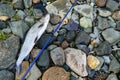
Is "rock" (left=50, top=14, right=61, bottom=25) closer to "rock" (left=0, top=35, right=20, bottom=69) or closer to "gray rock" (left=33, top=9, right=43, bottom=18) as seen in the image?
"gray rock" (left=33, top=9, right=43, bottom=18)

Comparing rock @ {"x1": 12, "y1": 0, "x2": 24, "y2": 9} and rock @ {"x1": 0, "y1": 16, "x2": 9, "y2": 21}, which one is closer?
rock @ {"x1": 0, "y1": 16, "x2": 9, "y2": 21}

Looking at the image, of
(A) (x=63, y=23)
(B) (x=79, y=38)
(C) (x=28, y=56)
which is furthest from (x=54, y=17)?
(C) (x=28, y=56)

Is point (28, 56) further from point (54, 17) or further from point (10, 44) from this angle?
point (54, 17)

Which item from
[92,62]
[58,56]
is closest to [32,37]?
[58,56]

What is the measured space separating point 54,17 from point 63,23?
0.16 metres

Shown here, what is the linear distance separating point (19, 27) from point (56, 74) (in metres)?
0.85

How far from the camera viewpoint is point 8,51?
373cm

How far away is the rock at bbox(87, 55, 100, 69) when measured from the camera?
383 cm

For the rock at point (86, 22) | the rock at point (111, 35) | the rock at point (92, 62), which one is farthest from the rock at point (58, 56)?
the rock at point (111, 35)

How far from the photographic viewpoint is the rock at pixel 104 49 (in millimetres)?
3912

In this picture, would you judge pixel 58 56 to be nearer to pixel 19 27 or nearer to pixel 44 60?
pixel 44 60

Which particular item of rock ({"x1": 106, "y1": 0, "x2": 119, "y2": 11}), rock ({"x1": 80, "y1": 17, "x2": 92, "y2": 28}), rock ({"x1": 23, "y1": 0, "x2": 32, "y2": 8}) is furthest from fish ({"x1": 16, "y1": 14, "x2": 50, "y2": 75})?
rock ({"x1": 106, "y1": 0, "x2": 119, "y2": 11})

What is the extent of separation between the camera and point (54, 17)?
4199mm

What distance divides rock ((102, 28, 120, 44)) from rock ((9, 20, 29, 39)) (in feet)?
3.57
